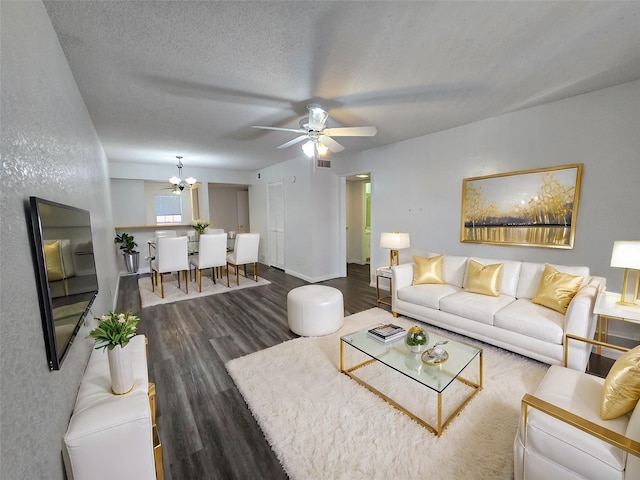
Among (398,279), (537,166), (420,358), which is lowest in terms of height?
(420,358)

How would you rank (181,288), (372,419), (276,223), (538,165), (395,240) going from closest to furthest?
(372,419) → (538,165) → (395,240) → (181,288) → (276,223)

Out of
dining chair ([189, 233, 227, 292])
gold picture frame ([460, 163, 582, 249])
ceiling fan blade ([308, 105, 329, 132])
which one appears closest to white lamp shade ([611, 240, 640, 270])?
gold picture frame ([460, 163, 582, 249])

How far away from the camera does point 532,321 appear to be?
2.35 m

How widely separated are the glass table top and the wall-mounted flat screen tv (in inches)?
69.8

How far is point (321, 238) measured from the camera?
5.39 metres

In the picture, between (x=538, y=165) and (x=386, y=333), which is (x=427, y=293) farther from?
(x=538, y=165)

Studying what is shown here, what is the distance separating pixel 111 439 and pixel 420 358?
1876 mm

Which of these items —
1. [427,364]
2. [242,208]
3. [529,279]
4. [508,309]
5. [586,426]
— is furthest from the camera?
[242,208]

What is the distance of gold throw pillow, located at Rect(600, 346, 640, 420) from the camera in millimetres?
1196

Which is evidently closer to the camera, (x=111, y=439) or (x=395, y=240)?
(x=111, y=439)

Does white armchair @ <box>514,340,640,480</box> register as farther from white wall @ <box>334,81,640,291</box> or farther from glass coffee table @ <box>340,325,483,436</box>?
white wall @ <box>334,81,640,291</box>

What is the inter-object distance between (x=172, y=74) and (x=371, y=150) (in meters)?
3.38

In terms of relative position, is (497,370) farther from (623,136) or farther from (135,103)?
(135,103)

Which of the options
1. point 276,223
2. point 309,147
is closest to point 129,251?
point 276,223
